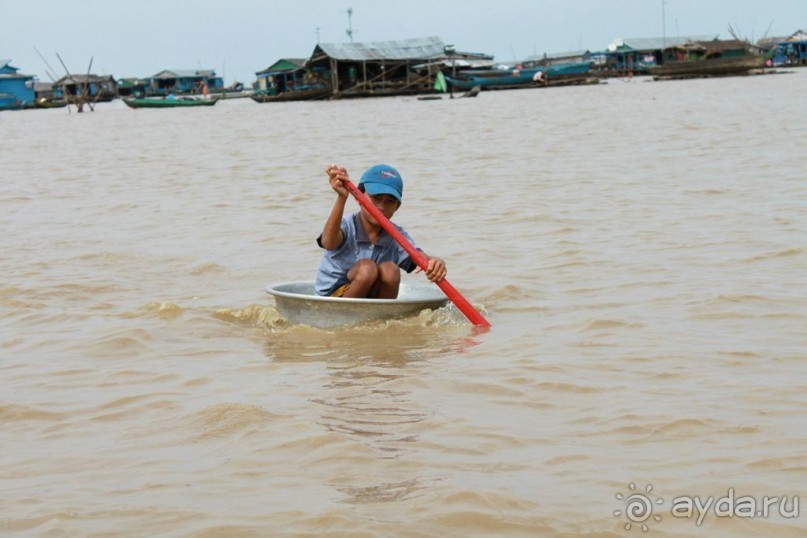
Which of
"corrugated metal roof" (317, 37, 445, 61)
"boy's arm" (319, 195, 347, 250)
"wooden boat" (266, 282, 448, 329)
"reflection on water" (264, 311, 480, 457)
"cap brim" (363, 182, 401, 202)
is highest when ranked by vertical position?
"corrugated metal roof" (317, 37, 445, 61)

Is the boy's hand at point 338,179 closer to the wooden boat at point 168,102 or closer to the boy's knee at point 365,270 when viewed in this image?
the boy's knee at point 365,270

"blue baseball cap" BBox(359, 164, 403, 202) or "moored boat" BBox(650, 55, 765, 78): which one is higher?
"moored boat" BBox(650, 55, 765, 78)

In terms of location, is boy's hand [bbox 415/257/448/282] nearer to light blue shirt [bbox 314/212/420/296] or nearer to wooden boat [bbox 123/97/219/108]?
light blue shirt [bbox 314/212/420/296]

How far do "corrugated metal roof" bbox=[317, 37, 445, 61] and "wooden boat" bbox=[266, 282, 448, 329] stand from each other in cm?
3886

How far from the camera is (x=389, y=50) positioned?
1767 inches

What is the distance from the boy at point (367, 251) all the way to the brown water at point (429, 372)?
23 cm

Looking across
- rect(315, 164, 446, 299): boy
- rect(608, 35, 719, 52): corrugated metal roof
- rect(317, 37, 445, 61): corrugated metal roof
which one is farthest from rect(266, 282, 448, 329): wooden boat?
rect(608, 35, 719, 52): corrugated metal roof

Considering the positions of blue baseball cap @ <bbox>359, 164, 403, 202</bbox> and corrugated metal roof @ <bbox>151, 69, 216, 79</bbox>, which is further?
corrugated metal roof @ <bbox>151, 69, 216, 79</bbox>

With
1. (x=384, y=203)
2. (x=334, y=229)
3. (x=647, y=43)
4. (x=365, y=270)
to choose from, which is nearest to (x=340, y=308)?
(x=365, y=270)

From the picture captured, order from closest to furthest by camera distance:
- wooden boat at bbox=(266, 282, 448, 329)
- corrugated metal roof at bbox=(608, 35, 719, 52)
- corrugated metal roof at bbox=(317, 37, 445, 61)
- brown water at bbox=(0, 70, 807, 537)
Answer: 1. brown water at bbox=(0, 70, 807, 537)
2. wooden boat at bbox=(266, 282, 448, 329)
3. corrugated metal roof at bbox=(317, 37, 445, 61)
4. corrugated metal roof at bbox=(608, 35, 719, 52)

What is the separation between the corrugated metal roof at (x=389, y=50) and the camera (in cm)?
4306

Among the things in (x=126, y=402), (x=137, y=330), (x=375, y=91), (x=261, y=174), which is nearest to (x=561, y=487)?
(x=126, y=402)

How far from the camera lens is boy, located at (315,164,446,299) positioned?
172 inches

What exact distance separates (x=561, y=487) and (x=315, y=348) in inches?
73.1
